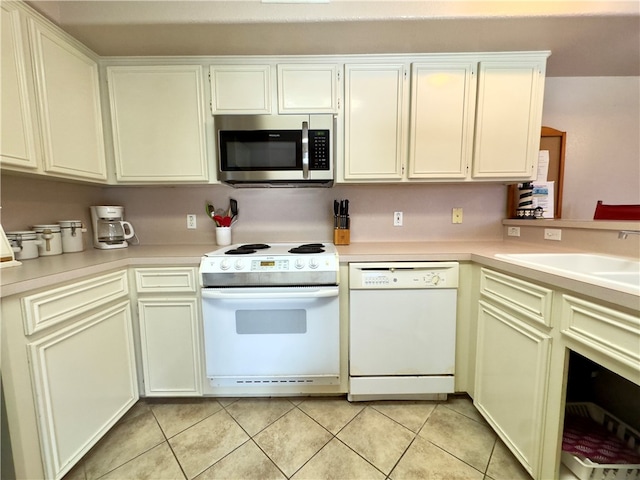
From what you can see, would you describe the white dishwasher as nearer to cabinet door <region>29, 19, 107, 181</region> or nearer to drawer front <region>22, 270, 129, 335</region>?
drawer front <region>22, 270, 129, 335</region>

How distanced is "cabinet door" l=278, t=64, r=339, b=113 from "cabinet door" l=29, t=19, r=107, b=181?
44.9 inches

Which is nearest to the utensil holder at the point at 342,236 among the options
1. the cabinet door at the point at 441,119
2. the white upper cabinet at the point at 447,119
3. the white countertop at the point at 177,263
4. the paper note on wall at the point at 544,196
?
the white countertop at the point at 177,263

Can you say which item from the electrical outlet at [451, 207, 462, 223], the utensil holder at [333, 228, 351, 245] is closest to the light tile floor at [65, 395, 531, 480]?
the utensil holder at [333, 228, 351, 245]

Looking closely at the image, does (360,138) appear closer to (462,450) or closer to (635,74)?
(462,450)

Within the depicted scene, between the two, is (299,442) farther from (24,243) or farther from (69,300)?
(24,243)

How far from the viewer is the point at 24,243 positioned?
1394 millimetres

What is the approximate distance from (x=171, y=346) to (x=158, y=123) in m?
1.40

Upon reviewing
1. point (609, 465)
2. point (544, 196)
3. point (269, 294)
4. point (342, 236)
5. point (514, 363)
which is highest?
point (544, 196)

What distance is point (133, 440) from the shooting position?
1.37 metres

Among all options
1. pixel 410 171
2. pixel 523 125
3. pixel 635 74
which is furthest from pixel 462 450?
pixel 635 74

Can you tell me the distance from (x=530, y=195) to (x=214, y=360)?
2.41 m

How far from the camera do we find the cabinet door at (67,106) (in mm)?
1320

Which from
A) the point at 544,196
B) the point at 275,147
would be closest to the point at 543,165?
the point at 544,196

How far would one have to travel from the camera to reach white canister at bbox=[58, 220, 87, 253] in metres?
1.61
